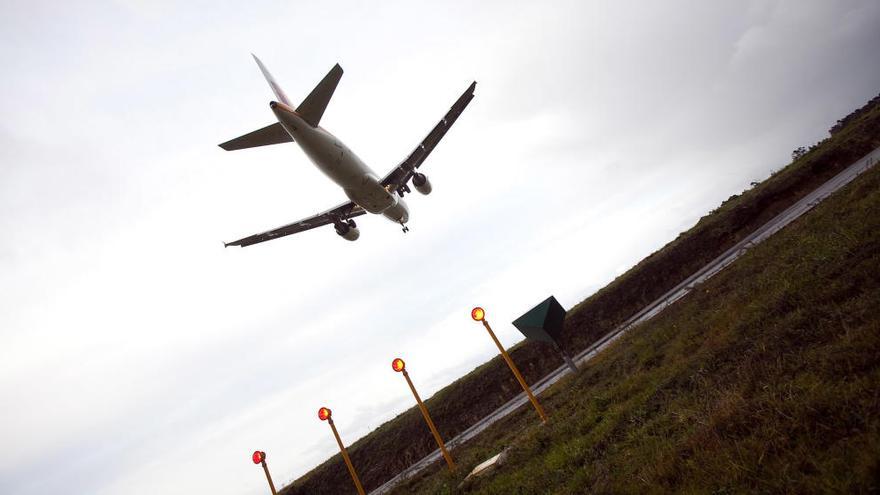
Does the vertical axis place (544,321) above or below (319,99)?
below

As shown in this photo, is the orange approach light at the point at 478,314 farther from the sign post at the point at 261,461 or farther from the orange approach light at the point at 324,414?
the sign post at the point at 261,461

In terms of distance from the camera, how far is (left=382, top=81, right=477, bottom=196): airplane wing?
27.5m

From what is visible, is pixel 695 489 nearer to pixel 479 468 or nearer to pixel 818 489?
pixel 818 489

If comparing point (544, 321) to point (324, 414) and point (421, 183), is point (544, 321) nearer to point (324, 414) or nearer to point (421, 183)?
point (324, 414)

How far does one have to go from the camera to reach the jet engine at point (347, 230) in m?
30.8

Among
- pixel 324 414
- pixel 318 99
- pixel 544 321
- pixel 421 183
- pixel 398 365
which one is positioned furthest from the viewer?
pixel 421 183

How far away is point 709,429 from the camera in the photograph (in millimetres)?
6445

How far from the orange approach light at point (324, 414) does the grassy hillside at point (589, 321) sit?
1222 centimetres

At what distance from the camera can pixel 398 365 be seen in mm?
14688

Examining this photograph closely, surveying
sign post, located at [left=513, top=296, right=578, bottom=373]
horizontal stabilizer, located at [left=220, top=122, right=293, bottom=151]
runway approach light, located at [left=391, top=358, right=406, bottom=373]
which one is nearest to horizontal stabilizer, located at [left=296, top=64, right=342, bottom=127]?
horizontal stabilizer, located at [left=220, top=122, right=293, bottom=151]

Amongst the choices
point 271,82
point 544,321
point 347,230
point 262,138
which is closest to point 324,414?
point 544,321

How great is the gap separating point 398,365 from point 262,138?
1692cm

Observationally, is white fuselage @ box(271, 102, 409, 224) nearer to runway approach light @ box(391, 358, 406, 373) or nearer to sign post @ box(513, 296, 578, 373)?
runway approach light @ box(391, 358, 406, 373)

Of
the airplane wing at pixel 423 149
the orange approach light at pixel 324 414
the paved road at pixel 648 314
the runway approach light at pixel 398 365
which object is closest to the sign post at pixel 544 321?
the paved road at pixel 648 314
